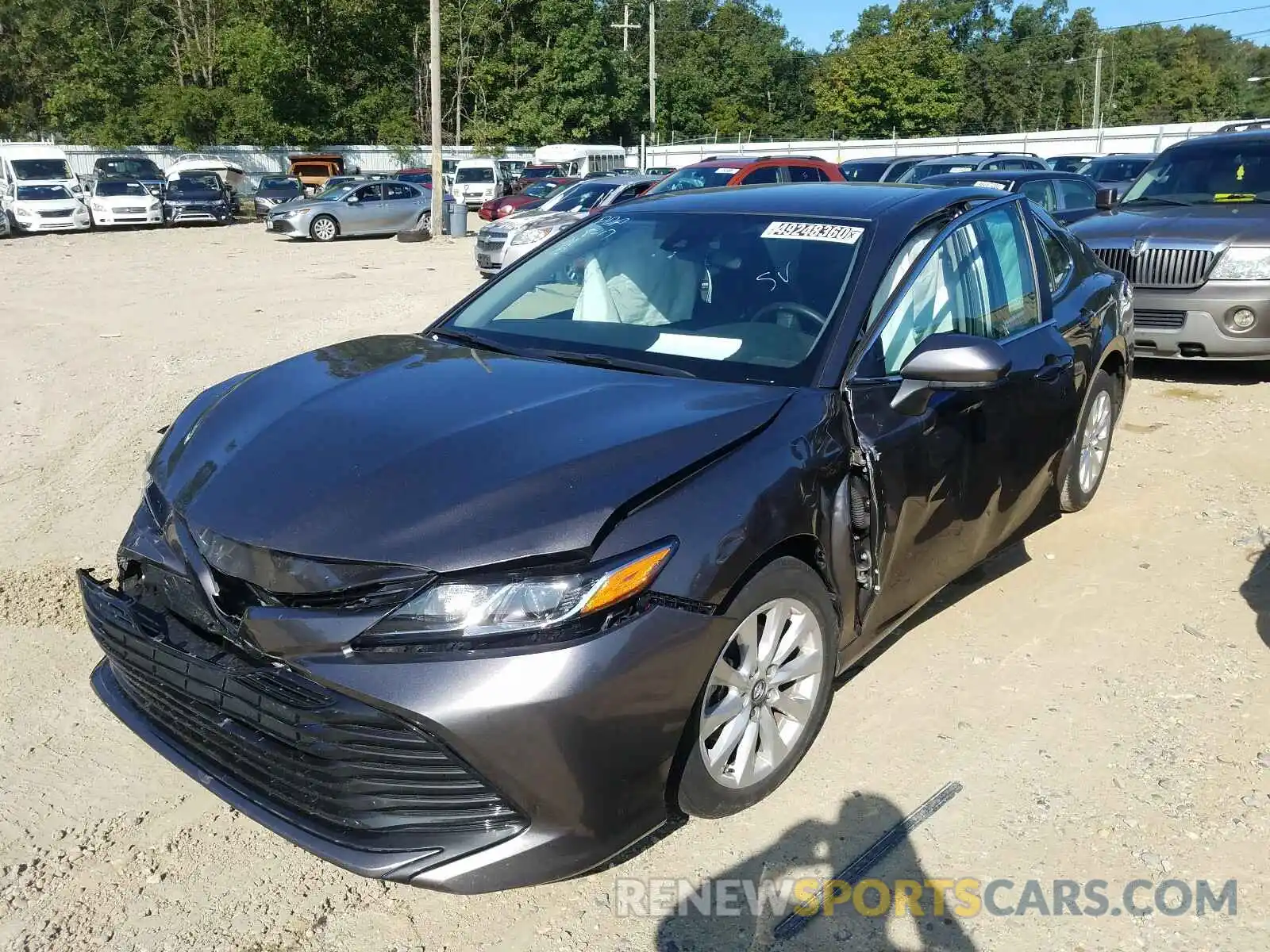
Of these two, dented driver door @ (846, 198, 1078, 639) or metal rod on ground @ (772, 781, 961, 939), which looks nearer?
metal rod on ground @ (772, 781, 961, 939)

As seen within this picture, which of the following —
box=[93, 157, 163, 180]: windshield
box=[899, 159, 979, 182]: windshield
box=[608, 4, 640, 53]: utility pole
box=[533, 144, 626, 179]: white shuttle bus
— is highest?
box=[608, 4, 640, 53]: utility pole

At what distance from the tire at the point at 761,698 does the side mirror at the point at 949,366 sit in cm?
74

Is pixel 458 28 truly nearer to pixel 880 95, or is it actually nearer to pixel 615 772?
pixel 880 95

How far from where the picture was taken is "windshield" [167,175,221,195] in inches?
1242

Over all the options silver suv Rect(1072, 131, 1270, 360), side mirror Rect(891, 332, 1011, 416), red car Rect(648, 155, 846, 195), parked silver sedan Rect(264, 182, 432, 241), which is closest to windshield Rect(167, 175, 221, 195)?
parked silver sedan Rect(264, 182, 432, 241)

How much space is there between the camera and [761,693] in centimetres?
288

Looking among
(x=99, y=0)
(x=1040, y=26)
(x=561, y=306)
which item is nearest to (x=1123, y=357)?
(x=561, y=306)

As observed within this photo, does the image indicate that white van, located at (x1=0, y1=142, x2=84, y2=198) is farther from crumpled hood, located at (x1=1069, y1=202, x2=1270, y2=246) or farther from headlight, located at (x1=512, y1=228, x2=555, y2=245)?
crumpled hood, located at (x1=1069, y1=202, x2=1270, y2=246)

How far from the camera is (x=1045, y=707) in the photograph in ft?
12.0

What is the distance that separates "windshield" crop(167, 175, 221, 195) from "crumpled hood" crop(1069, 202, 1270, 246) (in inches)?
1127

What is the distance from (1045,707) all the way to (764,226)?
193 centimetres

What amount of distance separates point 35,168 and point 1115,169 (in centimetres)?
2792

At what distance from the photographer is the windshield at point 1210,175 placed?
905cm

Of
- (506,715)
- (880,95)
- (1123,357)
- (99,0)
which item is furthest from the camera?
(880,95)
